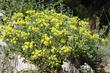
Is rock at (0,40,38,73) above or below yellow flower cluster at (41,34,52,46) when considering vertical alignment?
below

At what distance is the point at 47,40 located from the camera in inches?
202

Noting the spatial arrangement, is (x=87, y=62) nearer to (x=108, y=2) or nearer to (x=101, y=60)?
(x=101, y=60)

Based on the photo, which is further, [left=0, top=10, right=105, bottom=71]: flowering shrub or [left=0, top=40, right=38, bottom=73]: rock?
[left=0, top=40, right=38, bottom=73]: rock

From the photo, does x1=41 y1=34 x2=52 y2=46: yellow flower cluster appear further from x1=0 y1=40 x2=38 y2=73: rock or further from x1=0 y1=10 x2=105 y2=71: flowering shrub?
x1=0 y1=40 x2=38 y2=73: rock

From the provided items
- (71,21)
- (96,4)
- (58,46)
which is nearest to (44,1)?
(96,4)

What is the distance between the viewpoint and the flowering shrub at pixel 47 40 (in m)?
5.19

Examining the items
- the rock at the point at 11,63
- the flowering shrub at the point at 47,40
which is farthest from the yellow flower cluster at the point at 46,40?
the rock at the point at 11,63

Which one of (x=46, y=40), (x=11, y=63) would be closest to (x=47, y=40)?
(x=46, y=40)

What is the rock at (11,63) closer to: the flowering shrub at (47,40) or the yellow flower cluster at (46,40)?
the flowering shrub at (47,40)

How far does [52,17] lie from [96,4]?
5.72 ft

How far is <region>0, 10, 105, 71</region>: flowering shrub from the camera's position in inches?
204

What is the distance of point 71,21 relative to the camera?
18.8 feet

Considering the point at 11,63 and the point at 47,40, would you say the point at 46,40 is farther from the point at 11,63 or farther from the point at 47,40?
the point at 11,63

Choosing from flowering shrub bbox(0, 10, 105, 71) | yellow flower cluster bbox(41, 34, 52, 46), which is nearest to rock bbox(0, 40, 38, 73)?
flowering shrub bbox(0, 10, 105, 71)
